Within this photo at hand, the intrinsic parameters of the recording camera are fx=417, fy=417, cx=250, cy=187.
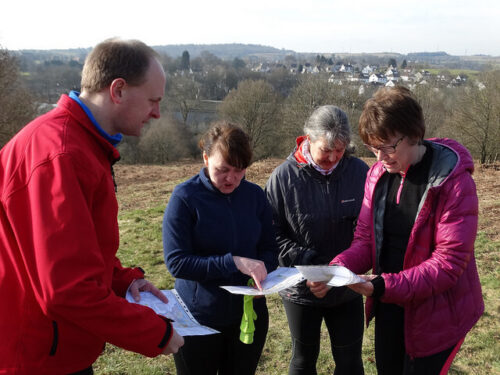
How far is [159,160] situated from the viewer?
102 feet

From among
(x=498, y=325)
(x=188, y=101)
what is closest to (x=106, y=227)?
(x=498, y=325)

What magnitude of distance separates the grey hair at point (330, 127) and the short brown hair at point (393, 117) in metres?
0.57

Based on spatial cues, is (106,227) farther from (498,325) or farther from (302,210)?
(498,325)

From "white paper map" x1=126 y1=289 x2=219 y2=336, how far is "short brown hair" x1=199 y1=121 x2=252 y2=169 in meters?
0.90

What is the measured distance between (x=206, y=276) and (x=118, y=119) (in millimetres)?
1157

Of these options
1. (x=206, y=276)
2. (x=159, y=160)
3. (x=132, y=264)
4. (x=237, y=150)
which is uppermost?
(x=237, y=150)

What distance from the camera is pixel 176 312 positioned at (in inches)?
91.2

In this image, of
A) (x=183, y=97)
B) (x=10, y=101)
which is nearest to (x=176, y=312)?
(x=10, y=101)

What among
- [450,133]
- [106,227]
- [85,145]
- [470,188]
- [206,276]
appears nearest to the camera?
[85,145]

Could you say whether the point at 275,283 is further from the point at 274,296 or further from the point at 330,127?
the point at 274,296

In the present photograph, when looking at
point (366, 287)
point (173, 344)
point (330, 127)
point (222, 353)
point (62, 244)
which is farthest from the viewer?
point (330, 127)

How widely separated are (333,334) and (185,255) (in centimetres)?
137

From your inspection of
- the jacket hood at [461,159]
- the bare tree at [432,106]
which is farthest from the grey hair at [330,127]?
the bare tree at [432,106]

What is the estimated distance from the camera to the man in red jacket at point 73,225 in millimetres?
1489
